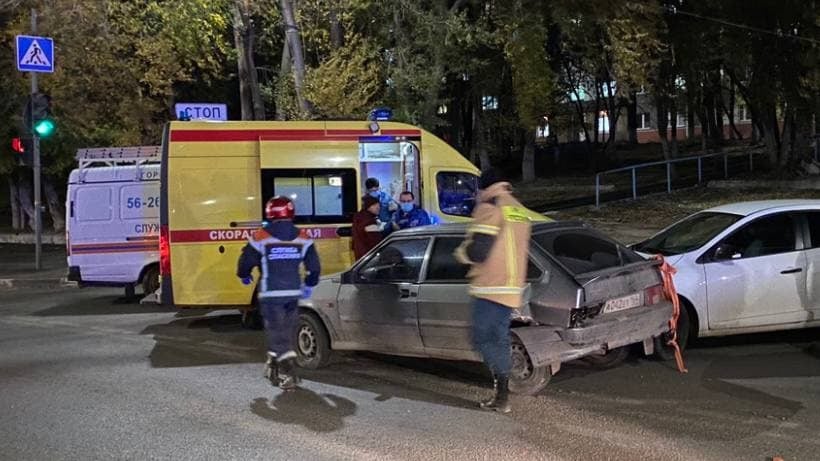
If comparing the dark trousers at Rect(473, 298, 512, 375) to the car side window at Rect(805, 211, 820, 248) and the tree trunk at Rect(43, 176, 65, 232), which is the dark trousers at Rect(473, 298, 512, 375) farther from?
the tree trunk at Rect(43, 176, 65, 232)

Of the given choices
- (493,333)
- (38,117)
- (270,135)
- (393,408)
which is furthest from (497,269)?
(38,117)

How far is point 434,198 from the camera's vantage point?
10281 mm

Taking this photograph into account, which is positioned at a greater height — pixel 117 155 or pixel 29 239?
pixel 117 155

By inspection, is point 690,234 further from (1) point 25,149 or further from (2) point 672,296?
(1) point 25,149

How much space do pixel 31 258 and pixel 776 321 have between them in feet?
59.5

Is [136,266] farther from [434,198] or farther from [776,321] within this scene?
[776,321]

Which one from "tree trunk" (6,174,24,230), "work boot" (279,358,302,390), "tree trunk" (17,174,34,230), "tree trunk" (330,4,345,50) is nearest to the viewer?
"work boot" (279,358,302,390)

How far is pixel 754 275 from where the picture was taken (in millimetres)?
7242

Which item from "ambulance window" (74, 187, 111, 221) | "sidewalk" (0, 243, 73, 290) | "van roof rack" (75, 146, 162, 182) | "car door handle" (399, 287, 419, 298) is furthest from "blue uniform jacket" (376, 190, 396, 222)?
"sidewalk" (0, 243, 73, 290)

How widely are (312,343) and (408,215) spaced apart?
9.28 feet

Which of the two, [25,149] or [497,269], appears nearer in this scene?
[497,269]

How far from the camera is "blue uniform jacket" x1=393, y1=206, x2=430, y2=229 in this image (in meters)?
9.59

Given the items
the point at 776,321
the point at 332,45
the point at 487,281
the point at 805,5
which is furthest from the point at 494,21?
the point at 487,281

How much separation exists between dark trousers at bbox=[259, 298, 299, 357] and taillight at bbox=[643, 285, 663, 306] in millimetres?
2983
